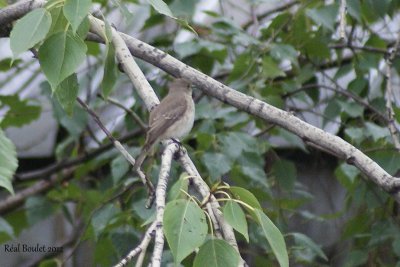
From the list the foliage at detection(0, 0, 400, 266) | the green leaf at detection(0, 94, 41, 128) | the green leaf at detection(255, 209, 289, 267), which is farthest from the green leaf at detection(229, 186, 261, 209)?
the green leaf at detection(0, 94, 41, 128)

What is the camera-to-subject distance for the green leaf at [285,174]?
4195 millimetres

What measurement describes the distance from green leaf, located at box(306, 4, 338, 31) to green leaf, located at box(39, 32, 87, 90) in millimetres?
2009

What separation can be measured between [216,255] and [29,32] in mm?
630

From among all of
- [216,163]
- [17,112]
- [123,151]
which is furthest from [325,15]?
[123,151]

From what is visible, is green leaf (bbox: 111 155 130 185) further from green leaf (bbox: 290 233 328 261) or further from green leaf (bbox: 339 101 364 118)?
green leaf (bbox: 339 101 364 118)

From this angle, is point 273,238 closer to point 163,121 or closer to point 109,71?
point 109,71

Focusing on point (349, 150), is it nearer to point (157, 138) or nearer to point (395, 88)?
point (157, 138)

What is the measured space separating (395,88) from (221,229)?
3.00 metres

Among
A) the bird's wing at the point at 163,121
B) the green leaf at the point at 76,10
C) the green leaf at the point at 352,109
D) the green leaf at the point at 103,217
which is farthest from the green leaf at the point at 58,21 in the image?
the green leaf at the point at 352,109

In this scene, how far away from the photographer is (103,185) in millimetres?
4488

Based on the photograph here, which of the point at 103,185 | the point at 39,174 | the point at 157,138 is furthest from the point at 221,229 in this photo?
the point at 39,174

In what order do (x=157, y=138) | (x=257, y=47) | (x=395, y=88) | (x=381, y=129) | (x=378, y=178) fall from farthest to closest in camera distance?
(x=395, y=88)
(x=257, y=47)
(x=381, y=129)
(x=157, y=138)
(x=378, y=178)

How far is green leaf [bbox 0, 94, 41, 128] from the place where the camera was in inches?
172

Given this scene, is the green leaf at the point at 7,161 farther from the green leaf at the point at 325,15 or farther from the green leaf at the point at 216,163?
the green leaf at the point at 325,15
